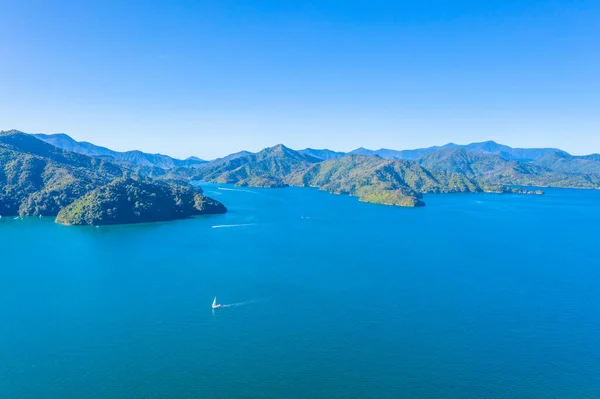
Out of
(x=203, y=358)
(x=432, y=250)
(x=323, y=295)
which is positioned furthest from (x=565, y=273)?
(x=203, y=358)

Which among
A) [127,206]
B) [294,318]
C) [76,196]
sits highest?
[76,196]

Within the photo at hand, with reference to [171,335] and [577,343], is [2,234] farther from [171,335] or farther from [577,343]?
[577,343]

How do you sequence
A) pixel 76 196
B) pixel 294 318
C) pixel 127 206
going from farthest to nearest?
pixel 76 196
pixel 127 206
pixel 294 318

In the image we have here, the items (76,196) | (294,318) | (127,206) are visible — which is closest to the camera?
(294,318)

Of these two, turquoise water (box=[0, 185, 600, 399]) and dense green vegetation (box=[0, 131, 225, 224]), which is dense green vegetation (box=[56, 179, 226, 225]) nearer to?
dense green vegetation (box=[0, 131, 225, 224])

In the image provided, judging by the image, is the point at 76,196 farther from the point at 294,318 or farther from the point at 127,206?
the point at 294,318

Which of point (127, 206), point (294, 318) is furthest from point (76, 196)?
point (294, 318)

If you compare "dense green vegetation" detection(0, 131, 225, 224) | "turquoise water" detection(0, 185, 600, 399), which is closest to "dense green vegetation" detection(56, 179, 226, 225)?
"dense green vegetation" detection(0, 131, 225, 224)
